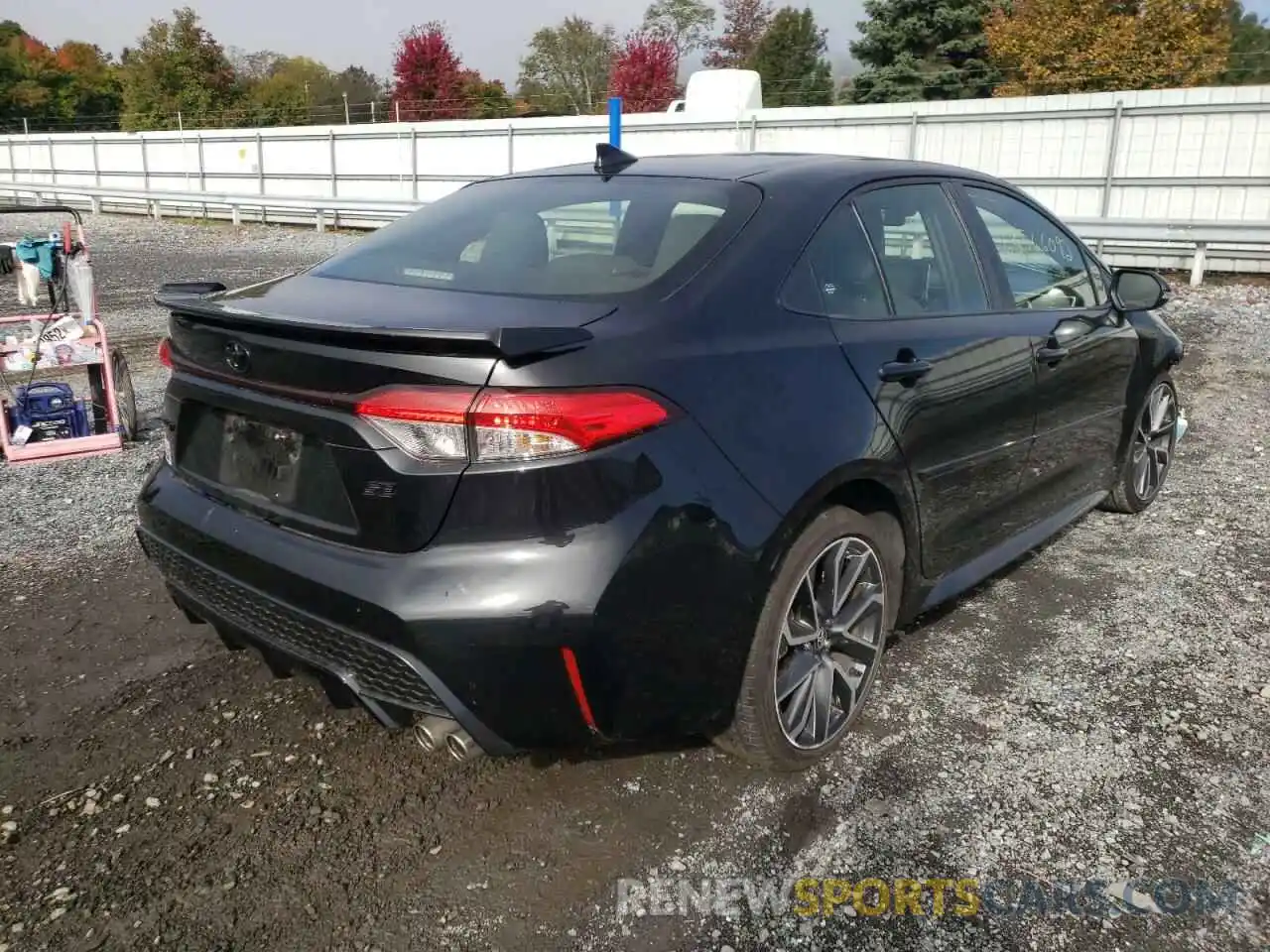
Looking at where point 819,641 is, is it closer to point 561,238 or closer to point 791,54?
point 561,238

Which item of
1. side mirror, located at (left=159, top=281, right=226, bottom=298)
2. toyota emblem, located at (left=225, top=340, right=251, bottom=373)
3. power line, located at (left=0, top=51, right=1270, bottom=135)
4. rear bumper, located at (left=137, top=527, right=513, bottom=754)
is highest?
power line, located at (left=0, top=51, right=1270, bottom=135)

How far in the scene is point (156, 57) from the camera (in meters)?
50.8

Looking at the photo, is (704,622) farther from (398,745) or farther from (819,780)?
(398,745)

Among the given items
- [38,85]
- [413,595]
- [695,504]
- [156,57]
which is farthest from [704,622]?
[38,85]

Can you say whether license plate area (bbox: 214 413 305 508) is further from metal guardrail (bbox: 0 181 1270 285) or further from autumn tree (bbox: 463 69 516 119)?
autumn tree (bbox: 463 69 516 119)

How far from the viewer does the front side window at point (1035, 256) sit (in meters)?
3.76

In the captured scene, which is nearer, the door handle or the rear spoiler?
the rear spoiler

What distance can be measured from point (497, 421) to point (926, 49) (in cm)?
3690

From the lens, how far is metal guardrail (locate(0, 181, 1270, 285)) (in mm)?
12945

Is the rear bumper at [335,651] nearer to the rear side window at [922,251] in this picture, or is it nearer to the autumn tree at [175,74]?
the rear side window at [922,251]

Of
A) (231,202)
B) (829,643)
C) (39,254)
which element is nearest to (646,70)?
(231,202)

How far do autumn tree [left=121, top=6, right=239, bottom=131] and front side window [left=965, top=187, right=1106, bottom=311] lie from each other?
174 ft

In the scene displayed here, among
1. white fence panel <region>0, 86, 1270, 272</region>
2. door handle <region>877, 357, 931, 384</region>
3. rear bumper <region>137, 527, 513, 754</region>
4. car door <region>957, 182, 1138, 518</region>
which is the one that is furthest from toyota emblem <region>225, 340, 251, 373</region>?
white fence panel <region>0, 86, 1270, 272</region>

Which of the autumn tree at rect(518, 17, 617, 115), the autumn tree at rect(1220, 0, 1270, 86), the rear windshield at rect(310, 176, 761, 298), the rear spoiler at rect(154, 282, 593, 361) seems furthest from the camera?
the autumn tree at rect(518, 17, 617, 115)
